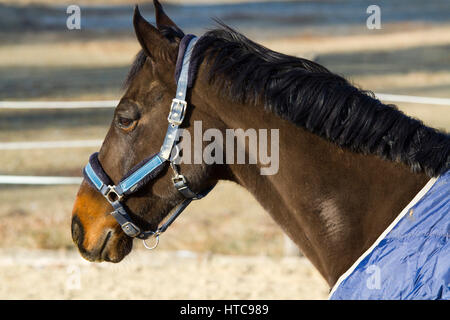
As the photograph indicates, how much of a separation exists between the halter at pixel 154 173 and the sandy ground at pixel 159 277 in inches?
91.1

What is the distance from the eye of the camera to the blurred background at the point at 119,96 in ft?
16.8

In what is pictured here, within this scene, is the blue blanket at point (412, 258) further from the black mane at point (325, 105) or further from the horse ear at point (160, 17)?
the horse ear at point (160, 17)

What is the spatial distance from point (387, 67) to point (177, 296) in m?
10.4

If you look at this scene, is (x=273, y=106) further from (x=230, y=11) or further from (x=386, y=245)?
(x=230, y=11)

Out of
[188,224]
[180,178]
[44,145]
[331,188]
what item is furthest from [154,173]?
[44,145]

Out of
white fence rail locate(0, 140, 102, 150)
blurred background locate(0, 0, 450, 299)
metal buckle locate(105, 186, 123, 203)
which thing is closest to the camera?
metal buckle locate(105, 186, 123, 203)

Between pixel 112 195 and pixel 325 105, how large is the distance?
91cm

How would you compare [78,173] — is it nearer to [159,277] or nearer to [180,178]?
[159,277]

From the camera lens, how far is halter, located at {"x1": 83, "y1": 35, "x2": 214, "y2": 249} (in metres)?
2.42

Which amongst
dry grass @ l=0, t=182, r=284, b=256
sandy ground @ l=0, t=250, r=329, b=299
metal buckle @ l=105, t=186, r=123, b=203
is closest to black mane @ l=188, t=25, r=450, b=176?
metal buckle @ l=105, t=186, r=123, b=203

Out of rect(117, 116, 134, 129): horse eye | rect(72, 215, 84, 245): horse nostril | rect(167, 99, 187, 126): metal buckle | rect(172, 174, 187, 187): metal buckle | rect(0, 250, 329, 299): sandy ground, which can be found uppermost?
rect(167, 99, 187, 126): metal buckle

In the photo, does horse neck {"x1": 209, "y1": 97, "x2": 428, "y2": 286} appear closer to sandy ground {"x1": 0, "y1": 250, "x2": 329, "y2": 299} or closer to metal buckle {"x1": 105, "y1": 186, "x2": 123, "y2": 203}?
metal buckle {"x1": 105, "y1": 186, "x2": 123, "y2": 203}

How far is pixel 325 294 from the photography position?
4859 mm

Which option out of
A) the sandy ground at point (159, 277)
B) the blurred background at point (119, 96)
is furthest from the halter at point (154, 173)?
the sandy ground at point (159, 277)
